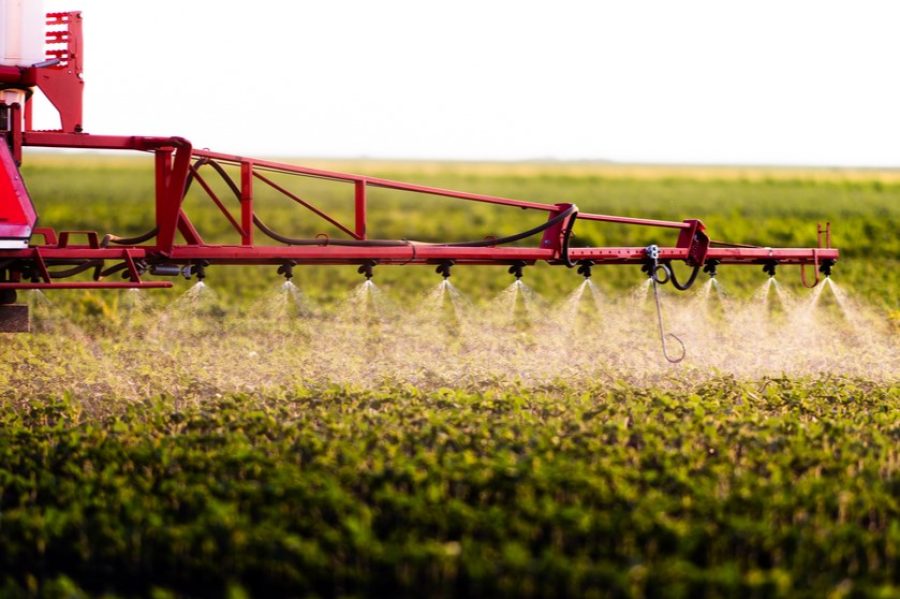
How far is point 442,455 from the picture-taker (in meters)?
7.12

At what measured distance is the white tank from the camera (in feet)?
29.8

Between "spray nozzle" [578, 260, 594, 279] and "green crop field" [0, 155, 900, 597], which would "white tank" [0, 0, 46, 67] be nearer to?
"green crop field" [0, 155, 900, 597]

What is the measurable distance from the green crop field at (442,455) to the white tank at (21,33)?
2.11 m

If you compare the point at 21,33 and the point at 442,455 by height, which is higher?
the point at 21,33

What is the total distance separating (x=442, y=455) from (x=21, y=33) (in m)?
4.73

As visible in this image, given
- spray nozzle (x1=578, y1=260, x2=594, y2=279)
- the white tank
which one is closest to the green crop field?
spray nozzle (x1=578, y1=260, x2=594, y2=279)

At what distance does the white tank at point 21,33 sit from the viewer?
9.09 meters

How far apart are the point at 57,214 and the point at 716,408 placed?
84.0 ft

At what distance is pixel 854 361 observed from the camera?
11852mm

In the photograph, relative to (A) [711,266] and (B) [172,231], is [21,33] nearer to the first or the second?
(B) [172,231]

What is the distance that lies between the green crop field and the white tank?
83.2 inches

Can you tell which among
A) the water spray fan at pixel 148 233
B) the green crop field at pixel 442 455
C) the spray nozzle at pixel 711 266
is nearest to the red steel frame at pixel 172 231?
the water spray fan at pixel 148 233

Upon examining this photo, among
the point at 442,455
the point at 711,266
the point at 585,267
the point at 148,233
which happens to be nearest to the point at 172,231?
the point at 148,233

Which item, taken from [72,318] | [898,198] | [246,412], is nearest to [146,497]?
[246,412]
